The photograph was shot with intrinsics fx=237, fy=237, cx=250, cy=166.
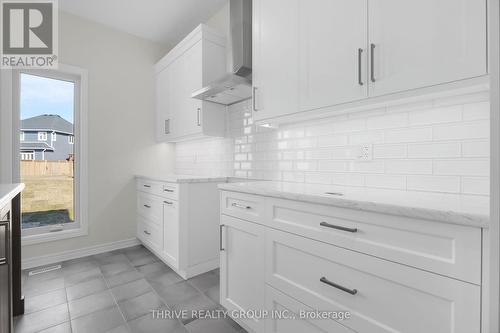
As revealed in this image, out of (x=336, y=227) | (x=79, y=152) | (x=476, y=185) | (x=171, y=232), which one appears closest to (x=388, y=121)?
(x=476, y=185)

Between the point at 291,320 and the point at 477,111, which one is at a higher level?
the point at 477,111

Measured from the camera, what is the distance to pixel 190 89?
262 centimetres

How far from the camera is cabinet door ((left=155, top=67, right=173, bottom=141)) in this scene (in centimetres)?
306

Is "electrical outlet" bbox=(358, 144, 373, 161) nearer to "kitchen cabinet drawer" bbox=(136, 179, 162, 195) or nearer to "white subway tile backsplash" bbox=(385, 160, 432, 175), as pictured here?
"white subway tile backsplash" bbox=(385, 160, 432, 175)

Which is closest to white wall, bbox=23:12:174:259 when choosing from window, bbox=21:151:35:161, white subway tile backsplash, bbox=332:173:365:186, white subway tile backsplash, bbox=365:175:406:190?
window, bbox=21:151:35:161

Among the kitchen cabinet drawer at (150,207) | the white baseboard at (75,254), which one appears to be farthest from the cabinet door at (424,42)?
the white baseboard at (75,254)

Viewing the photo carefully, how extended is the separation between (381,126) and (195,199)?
1691mm

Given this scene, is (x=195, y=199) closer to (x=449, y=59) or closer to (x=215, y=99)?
(x=215, y=99)

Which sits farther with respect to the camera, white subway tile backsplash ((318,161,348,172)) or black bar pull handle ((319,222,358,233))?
white subway tile backsplash ((318,161,348,172))

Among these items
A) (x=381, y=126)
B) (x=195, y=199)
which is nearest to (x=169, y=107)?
(x=195, y=199)

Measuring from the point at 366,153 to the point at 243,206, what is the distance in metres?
0.85

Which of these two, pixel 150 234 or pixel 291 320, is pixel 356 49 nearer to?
pixel 291 320

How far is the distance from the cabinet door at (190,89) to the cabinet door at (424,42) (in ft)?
5.71

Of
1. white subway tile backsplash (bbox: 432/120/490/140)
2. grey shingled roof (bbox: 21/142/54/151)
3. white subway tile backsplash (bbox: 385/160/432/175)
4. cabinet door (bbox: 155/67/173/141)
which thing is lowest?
white subway tile backsplash (bbox: 385/160/432/175)
